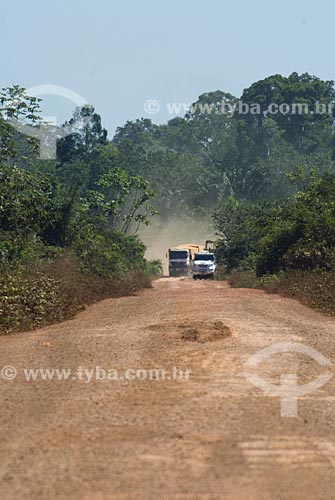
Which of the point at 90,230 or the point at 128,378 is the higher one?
the point at 90,230

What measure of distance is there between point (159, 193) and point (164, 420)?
89935 millimetres

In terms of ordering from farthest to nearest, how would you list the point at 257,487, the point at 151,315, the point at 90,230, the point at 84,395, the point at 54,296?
the point at 90,230, the point at 54,296, the point at 151,315, the point at 84,395, the point at 257,487

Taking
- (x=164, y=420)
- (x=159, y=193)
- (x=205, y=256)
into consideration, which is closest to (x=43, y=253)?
(x=164, y=420)

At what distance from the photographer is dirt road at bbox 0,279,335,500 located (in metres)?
8.26

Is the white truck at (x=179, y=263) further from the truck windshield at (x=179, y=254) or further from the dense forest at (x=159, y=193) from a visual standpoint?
the dense forest at (x=159, y=193)

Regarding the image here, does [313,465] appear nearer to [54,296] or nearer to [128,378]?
[128,378]

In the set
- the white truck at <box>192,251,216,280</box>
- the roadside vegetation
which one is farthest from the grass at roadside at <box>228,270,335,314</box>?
the white truck at <box>192,251,216,280</box>

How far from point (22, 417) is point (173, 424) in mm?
1925

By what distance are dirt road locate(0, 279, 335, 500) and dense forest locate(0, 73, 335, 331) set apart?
5.21 m

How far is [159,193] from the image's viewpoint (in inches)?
3937

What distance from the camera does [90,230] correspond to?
41938 mm

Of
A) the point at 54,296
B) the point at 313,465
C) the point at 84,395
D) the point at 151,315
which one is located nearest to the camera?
the point at 313,465

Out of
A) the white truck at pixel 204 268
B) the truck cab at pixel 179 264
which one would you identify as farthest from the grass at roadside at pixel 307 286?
the truck cab at pixel 179 264

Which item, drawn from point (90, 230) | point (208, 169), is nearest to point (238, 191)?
point (208, 169)
